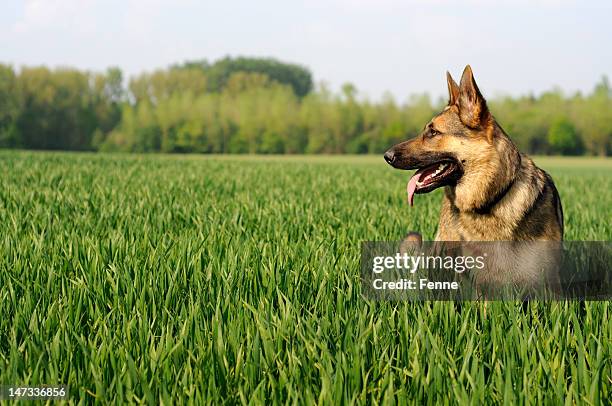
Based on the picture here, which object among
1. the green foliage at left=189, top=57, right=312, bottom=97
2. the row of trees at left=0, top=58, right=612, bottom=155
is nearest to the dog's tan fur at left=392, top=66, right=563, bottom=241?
the row of trees at left=0, top=58, right=612, bottom=155

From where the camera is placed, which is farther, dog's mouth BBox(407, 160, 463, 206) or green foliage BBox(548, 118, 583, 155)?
green foliage BBox(548, 118, 583, 155)

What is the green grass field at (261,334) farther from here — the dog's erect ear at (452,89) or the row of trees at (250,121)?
the row of trees at (250,121)

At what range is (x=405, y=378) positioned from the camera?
2328mm

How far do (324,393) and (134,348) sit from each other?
998 mm

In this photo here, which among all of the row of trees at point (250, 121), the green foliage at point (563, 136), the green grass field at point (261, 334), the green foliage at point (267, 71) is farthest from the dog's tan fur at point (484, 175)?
the green foliage at point (267, 71)

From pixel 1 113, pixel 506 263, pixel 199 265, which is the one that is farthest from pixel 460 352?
pixel 1 113

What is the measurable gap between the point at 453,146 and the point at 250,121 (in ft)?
227

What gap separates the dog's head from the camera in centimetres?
387

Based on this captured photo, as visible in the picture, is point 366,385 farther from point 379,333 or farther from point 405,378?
point 379,333

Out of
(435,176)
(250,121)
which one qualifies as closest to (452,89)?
(435,176)

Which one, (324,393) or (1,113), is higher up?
(1,113)

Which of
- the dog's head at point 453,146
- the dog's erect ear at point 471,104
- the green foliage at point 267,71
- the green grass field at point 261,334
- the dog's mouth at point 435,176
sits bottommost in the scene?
the green grass field at point 261,334

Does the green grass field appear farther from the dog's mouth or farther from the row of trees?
the row of trees

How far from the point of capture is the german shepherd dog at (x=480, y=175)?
12.7ft
